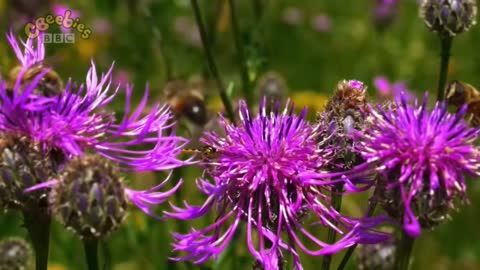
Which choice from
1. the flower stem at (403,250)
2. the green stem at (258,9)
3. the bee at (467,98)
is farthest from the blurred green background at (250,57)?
the flower stem at (403,250)

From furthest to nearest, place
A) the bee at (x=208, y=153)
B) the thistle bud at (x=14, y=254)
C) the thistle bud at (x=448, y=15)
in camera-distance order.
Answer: the thistle bud at (x=14, y=254) → the thistle bud at (x=448, y=15) → the bee at (x=208, y=153)

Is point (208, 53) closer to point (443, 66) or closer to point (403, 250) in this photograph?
Result: point (443, 66)

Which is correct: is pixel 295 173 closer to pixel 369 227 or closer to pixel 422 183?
pixel 369 227

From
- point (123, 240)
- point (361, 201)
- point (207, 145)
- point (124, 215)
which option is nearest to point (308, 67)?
point (361, 201)

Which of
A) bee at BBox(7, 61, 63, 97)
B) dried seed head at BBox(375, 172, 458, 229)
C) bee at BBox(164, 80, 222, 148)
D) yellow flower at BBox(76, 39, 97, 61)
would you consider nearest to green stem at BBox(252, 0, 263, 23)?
bee at BBox(164, 80, 222, 148)

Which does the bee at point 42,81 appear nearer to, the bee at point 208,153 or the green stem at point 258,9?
the bee at point 208,153

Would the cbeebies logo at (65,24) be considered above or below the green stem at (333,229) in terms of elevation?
above

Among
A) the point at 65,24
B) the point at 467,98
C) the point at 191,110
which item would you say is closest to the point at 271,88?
the point at 191,110
